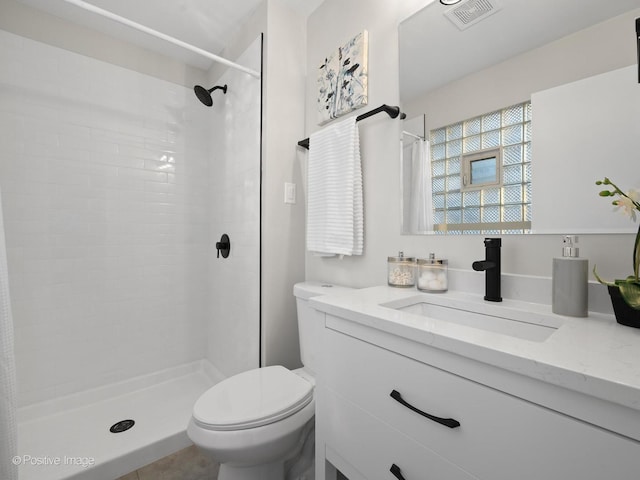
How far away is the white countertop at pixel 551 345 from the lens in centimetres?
44

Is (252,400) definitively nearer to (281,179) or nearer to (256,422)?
(256,422)

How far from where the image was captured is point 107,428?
1647 mm

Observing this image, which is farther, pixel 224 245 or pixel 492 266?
pixel 224 245

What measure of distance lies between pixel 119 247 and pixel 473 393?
2.25 metres

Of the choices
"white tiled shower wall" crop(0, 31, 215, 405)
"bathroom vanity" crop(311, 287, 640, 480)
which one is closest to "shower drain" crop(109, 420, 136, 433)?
"white tiled shower wall" crop(0, 31, 215, 405)

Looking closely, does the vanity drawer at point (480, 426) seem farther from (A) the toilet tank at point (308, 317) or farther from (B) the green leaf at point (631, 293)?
(A) the toilet tank at point (308, 317)

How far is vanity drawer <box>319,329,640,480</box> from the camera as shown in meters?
0.44

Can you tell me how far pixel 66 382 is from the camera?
73.4 inches

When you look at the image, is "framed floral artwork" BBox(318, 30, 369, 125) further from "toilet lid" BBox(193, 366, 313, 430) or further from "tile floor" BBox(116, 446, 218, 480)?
"tile floor" BBox(116, 446, 218, 480)

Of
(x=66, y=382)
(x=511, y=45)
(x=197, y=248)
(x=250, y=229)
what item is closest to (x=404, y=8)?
(x=511, y=45)

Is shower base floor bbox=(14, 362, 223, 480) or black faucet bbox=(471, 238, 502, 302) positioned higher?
black faucet bbox=(471, 238, 502, 302)

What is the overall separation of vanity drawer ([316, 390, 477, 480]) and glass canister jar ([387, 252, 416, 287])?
499 millimetres

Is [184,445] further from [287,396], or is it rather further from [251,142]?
[251,142]

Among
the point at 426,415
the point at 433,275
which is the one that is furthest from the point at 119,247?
the point at 426,415
